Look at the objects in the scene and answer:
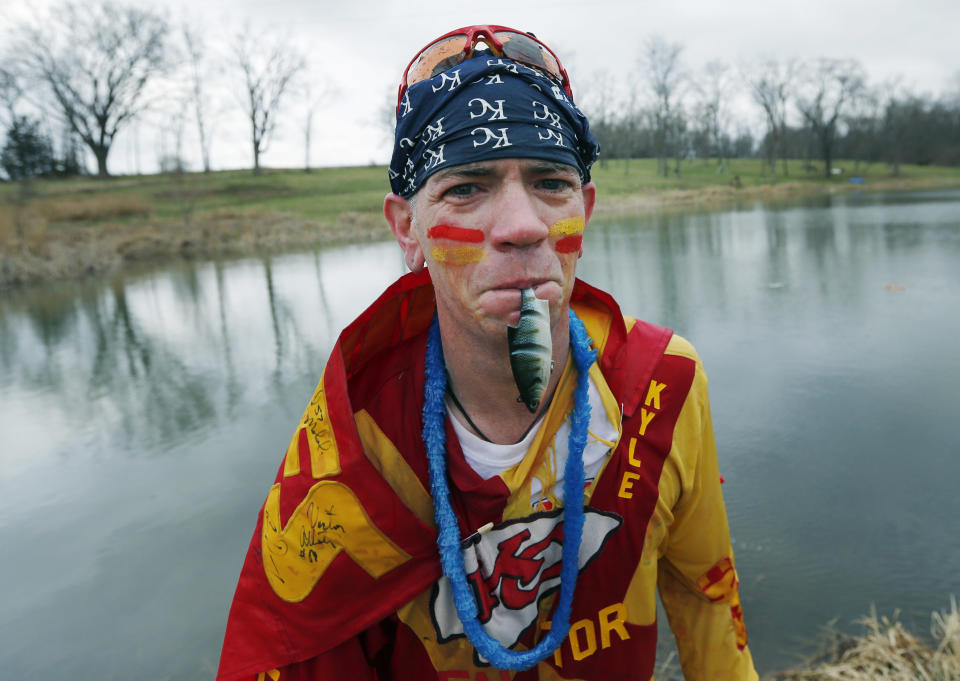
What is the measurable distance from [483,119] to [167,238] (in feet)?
73.0

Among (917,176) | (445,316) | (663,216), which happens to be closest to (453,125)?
(445,316)

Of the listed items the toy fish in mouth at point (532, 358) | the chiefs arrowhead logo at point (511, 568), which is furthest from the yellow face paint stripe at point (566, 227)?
the chiefs arrowhead logo at point (511, 568)

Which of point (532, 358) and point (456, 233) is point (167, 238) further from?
point (532, 358)

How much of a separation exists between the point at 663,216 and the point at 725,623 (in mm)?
24344

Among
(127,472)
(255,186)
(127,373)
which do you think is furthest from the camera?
(255,186)

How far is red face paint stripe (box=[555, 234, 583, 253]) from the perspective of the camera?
146cm

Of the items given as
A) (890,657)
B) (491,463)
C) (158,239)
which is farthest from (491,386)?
(158,239)

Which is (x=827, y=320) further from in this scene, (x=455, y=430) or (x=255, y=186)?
(x=255, y=186)

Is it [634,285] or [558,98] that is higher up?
[558,98]

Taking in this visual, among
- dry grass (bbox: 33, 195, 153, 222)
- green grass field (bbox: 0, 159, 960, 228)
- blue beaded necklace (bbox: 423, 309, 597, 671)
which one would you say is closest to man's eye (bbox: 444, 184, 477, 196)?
blue beaded necklace (bbox: 423, 309, 597, 671)

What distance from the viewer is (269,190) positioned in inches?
1430

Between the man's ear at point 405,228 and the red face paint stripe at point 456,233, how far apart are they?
0.13 meters

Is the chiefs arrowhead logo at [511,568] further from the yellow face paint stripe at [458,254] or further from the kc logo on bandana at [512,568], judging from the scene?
the yellow face paint stripe at [458,254]

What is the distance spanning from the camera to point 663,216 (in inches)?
960
